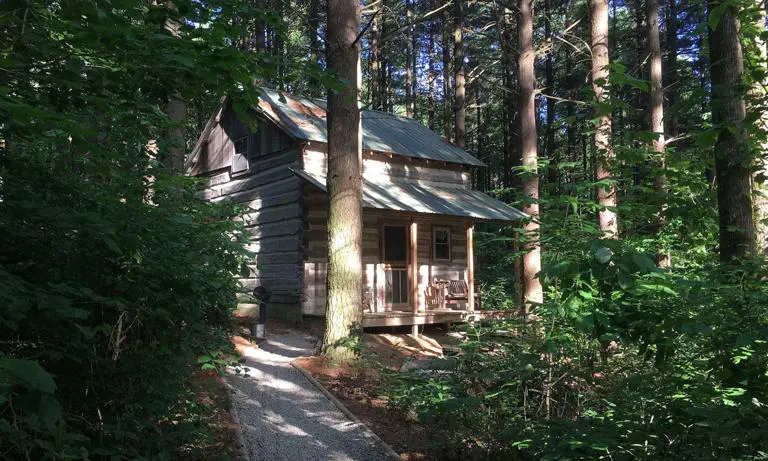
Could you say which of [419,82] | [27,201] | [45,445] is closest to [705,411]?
[45,445]

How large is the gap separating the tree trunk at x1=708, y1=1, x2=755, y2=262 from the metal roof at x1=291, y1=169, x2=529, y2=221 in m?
8.93

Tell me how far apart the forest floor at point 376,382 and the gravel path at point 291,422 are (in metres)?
0.25

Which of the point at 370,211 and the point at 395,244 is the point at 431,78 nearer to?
the point at 395,244

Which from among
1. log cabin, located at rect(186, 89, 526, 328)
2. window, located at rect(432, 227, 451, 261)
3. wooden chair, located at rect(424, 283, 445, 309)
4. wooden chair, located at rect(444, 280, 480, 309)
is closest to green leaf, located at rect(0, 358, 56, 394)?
log cabin, located at rect(186, 89, 526, 328)

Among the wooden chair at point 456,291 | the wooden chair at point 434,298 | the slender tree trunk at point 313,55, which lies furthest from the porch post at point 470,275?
the slender tree trunk at point 313,55

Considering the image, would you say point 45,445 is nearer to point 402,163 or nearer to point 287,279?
point 287,279

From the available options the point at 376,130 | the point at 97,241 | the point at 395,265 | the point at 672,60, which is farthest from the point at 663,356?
the point at 672,60

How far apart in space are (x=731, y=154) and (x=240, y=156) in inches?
624

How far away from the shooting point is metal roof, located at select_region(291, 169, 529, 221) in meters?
13.7

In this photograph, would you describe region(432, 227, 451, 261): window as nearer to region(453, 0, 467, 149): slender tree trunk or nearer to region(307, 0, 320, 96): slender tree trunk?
region(307, 0, 320, 96): slender tree trunk

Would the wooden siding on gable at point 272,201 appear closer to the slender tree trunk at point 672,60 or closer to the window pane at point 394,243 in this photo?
the window pane at point 394,243

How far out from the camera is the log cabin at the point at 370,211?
581 inches

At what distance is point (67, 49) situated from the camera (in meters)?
3.05

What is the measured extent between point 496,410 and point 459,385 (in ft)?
1.88
